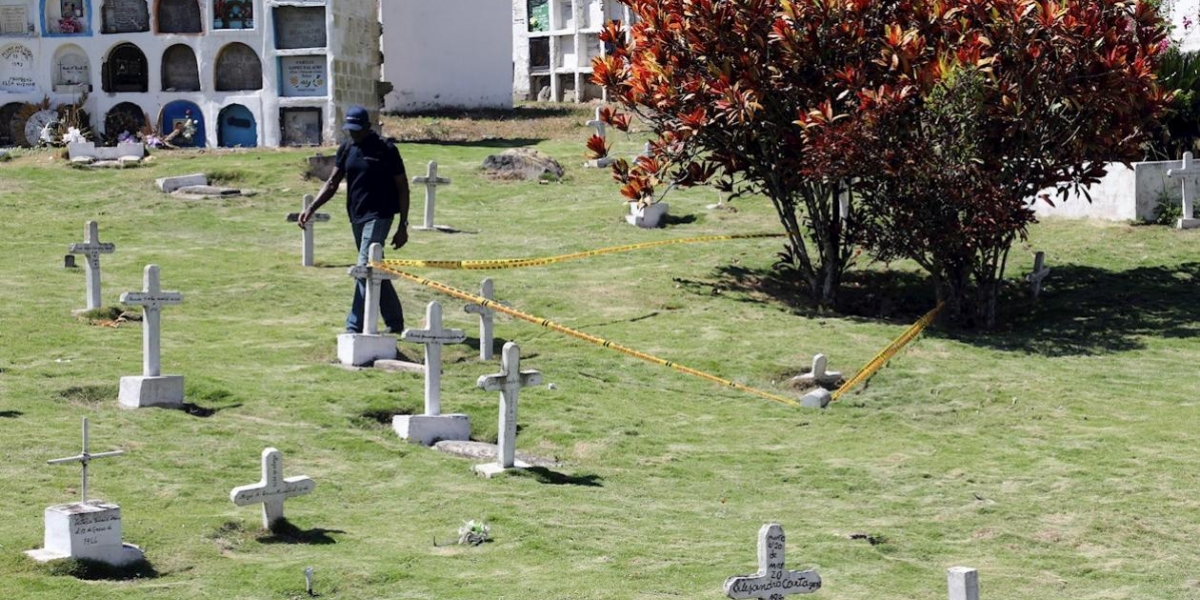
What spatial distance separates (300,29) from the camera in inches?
1209

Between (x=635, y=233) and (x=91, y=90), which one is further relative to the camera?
(x=91, y=90)

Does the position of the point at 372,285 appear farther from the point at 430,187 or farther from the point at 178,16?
the point at 178,16

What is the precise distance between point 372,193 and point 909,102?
5275mm

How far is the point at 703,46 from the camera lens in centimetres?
1789

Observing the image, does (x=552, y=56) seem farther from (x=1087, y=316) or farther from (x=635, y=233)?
(x=1087, y=316)

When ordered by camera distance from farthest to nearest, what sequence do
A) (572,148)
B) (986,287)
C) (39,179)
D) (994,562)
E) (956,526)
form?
(572,148) < (39,179) < (986,287) < (956,526) < (994,562)

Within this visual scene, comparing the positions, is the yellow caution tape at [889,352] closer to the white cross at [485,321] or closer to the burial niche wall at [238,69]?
the white cross at [485,321]

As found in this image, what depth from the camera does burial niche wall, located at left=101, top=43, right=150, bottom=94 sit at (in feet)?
103

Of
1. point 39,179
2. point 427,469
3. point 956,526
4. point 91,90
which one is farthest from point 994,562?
point 91,90

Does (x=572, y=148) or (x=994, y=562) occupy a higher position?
(x=572, y=148)

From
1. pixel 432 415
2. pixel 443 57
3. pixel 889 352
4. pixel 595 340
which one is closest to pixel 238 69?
pixel 443 57

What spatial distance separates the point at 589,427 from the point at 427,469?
1.77 metres

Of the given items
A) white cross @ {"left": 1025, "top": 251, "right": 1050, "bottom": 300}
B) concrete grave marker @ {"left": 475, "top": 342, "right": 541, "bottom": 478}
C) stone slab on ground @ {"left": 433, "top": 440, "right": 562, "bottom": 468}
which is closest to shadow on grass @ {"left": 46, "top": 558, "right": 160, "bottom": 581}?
concrete grave marker @ {"left": 475, "top": 342, "right": 541, "bottom": 478}

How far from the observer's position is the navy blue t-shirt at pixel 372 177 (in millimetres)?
15180
